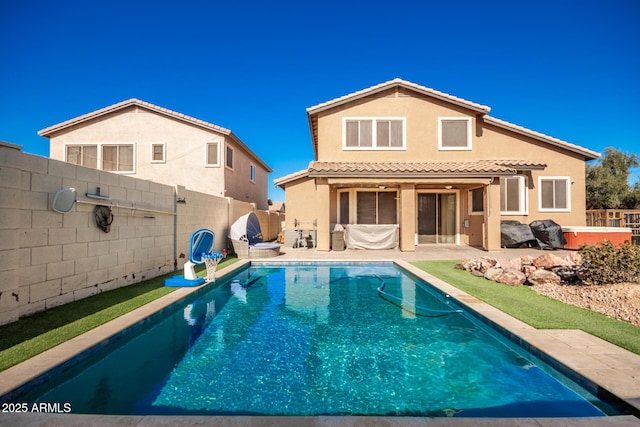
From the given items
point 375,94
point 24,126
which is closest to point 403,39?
point 375,94

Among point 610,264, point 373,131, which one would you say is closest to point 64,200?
point 610,264

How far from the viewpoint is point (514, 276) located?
7.11 metres

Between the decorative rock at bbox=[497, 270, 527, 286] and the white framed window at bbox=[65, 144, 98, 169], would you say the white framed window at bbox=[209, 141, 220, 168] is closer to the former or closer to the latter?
the white framed window at bbox=[65, 144, 98, 169]

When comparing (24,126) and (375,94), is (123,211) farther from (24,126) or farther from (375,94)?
(24,126)

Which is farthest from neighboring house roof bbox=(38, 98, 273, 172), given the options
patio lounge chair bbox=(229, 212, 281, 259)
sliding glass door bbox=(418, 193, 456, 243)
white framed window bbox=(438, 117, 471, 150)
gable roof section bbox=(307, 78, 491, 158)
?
sliding glass door bbox=(418, 193, 456, 243)

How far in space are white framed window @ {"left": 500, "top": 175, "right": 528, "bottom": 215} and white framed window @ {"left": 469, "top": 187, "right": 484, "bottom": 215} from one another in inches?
53.4

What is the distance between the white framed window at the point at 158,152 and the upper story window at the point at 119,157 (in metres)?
1.29

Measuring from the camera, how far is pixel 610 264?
6031 mm

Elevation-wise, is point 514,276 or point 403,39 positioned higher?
point 403,39

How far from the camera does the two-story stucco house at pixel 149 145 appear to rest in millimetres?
16859

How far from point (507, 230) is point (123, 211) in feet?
49.6

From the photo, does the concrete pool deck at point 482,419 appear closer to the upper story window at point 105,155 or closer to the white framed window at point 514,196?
the white framed window at point 514,196

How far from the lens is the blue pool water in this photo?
2.95 meters

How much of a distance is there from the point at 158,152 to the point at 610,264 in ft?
64.8
